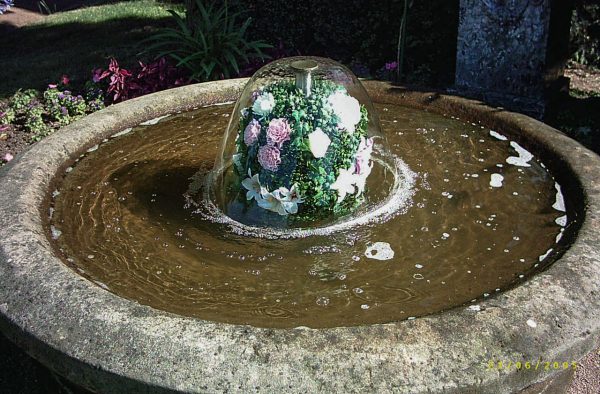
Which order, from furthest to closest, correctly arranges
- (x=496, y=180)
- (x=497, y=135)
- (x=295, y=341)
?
(x=497, y=135) → (x=496, y=180) → (x=295, y=341)

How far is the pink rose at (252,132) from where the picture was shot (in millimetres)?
3059

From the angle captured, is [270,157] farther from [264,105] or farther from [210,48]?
[210,48]

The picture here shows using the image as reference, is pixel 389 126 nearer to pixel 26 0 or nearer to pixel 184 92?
pixel 184 92

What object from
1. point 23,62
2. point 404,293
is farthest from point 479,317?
point 23,62

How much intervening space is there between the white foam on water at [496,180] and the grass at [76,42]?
4.57 meters

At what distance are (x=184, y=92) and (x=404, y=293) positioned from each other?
234 centimetres

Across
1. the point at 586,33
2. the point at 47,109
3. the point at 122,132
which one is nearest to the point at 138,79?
the point at 47,109

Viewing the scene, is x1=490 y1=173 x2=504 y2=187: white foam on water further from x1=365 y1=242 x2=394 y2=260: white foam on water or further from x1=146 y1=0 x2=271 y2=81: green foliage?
x1=146 y1=0 x2=271 y2=81: green foliage

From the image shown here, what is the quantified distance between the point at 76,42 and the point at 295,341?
7.91 meters

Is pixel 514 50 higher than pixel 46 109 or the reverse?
higher

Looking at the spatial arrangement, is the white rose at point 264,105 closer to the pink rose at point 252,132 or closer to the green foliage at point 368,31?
the pink rose at point 252,132

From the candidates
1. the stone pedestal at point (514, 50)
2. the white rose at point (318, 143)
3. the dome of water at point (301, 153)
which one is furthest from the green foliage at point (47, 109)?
the white rose at point (318, 143)

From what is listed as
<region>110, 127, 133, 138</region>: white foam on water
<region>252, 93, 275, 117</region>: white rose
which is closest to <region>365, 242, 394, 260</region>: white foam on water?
<region>252, 93, 275, 117</region>: white rose

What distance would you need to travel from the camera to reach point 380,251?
2912 mm
